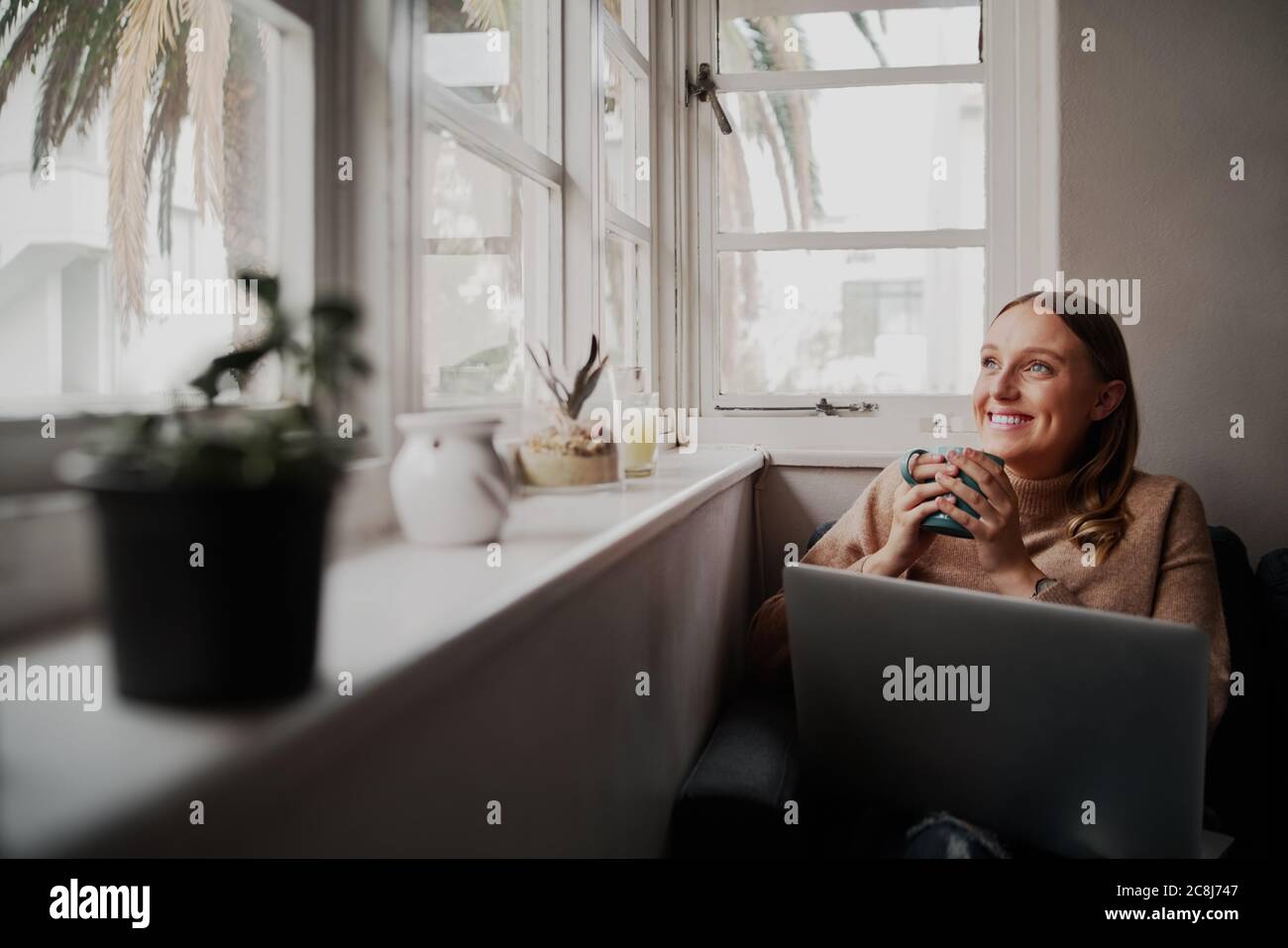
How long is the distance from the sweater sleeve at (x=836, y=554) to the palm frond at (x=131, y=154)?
1.25 meters

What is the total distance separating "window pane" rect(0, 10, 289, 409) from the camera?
64 cm

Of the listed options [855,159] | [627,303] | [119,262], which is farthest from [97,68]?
[855,159]

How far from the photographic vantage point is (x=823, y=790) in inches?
43.3

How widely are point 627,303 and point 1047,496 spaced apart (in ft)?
3.93

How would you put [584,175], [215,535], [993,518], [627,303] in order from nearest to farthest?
[215,535]
[993,518]
[584,175]
[627,303]

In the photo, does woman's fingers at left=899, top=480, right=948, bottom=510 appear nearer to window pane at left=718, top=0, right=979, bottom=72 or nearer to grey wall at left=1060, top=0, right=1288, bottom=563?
grey wall at left=1060, top=0, right=1288, bottom=563

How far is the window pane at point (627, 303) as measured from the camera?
218 centimetres

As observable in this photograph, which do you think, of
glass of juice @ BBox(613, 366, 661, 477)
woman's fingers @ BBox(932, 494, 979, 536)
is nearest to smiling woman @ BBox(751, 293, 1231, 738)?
woman's fingers @ BBox(932, 494, 979, 536)

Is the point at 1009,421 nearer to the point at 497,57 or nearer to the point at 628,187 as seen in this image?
the point at 497,57

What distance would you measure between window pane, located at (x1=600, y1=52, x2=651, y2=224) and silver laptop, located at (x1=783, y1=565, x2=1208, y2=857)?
1480mm

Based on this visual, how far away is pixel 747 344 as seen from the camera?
2639mm

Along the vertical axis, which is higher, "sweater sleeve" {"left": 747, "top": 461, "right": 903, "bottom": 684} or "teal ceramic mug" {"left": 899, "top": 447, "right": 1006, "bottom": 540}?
"teal ceramic mug" {"left": 899, "top": 447, "right": 1006, "bottom": 540}
